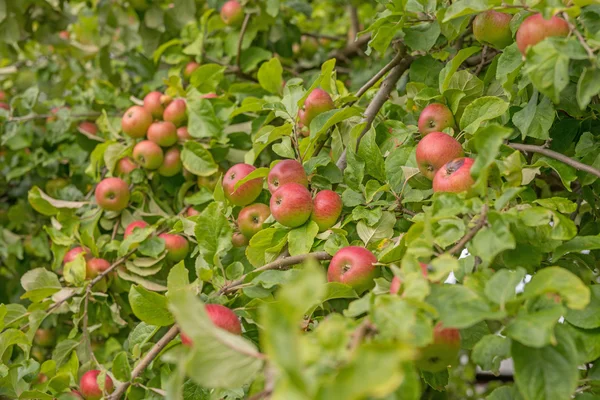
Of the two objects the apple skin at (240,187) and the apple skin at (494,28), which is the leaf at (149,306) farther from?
the apple skin at (494,28)

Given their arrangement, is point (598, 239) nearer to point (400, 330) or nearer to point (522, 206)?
point (522, 206)

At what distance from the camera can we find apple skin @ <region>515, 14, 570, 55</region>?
82 cm

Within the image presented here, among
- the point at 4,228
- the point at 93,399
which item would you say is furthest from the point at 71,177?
the point at 93,399

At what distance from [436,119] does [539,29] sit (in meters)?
0.27

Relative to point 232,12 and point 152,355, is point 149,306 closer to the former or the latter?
point 152,355

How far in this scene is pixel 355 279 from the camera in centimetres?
90

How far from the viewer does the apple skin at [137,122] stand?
5.00ft

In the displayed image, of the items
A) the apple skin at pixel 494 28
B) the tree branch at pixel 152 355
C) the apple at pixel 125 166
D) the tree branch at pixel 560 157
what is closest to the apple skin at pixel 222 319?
the tree branch at pixel 152 355

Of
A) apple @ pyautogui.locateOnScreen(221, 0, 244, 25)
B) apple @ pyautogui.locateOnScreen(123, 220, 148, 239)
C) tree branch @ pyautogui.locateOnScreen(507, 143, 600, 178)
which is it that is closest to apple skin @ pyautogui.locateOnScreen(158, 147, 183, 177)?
apple @ pyautogui.locateOnScreen(123, 220, 148, 239)

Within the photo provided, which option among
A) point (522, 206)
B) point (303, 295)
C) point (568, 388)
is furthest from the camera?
point (522, 206)

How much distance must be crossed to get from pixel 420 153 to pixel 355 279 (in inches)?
9.4

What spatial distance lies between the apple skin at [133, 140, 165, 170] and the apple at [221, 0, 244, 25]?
1.72 ft

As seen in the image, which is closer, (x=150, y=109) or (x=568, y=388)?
(x=568, y=388)

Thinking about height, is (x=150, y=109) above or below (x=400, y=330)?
below
